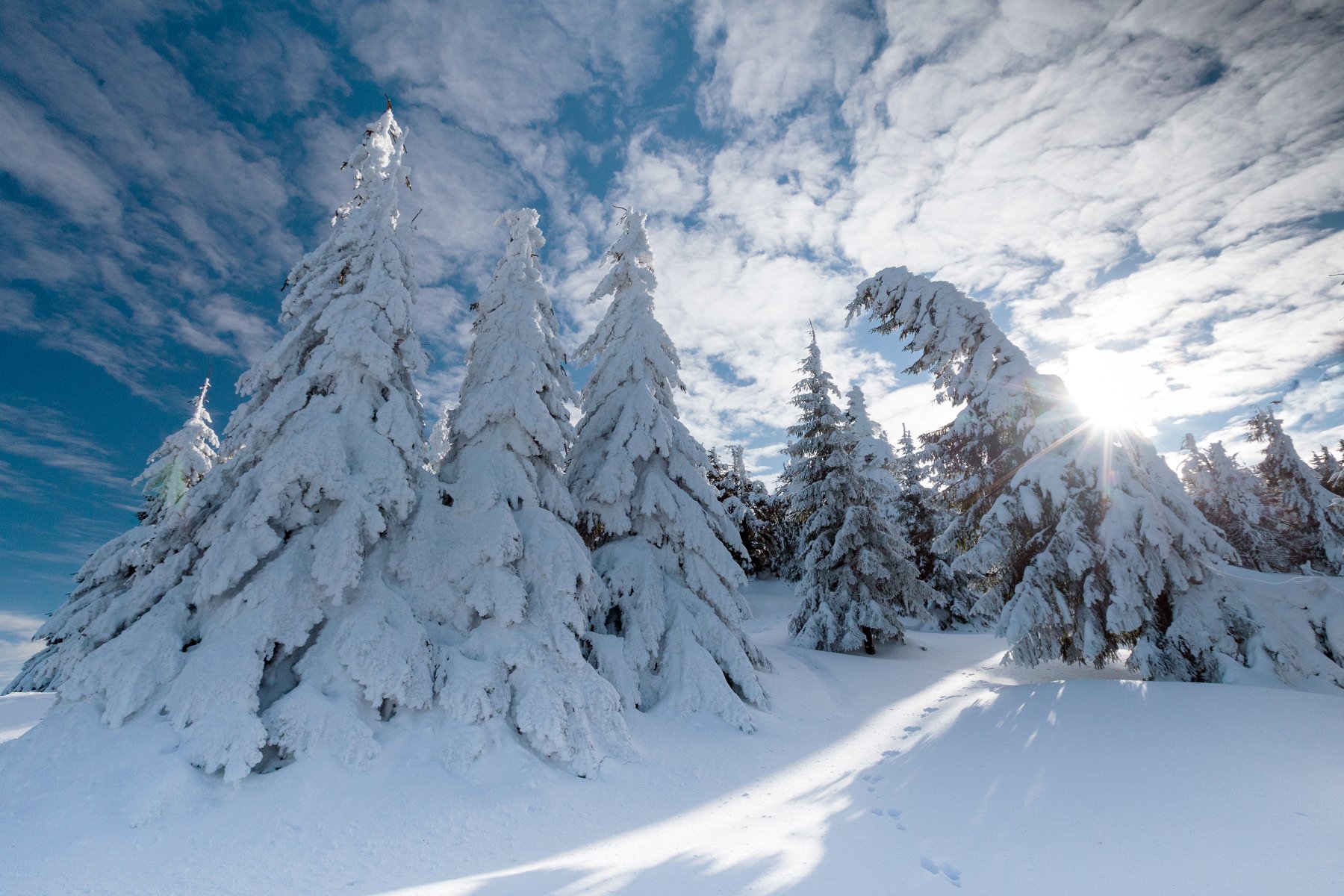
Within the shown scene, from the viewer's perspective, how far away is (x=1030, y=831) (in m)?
5.43

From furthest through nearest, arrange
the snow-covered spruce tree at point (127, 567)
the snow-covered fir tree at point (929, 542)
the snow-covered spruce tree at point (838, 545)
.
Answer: the snow-covered fir tree at point (929, 542), the snow-covered spruce tree at point (838, 545), the snow-covered spruce tree at point (127, 567)

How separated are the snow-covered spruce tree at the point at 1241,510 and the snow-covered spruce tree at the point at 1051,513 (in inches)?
1115

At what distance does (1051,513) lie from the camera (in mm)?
12133

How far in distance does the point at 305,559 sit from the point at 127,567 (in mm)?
10816

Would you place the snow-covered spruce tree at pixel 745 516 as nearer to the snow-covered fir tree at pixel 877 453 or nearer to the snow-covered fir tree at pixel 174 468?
the snow-covered fir tree at pixel 877 453

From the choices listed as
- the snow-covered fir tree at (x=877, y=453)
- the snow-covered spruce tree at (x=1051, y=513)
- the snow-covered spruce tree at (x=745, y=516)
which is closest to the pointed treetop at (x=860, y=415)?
the snow-covered fir tree at (x=877, y=453)

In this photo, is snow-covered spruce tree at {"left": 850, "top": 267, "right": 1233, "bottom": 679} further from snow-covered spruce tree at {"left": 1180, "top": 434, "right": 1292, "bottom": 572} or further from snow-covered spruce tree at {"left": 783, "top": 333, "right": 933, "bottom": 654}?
snow-covered spruce tree at {"left": 1180, "top": 434, "right": 1292, "bottom": 572}

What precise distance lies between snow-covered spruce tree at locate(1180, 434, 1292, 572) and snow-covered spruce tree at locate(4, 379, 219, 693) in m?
45.1

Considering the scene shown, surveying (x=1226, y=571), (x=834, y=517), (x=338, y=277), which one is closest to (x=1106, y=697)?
(x=1226, y=571)

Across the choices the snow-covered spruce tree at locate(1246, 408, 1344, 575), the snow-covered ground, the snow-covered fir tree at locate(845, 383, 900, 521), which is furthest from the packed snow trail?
the snow-covered spruce tree at locate(1246, 408, 1344, 575)

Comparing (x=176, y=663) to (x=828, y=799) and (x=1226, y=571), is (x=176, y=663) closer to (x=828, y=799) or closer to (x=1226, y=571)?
(x=828, y=799)

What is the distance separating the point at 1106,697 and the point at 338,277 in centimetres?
1613

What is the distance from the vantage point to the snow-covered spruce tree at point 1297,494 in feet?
89.2

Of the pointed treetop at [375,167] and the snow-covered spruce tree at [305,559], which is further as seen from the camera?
the pointed treetop at [375,167]
